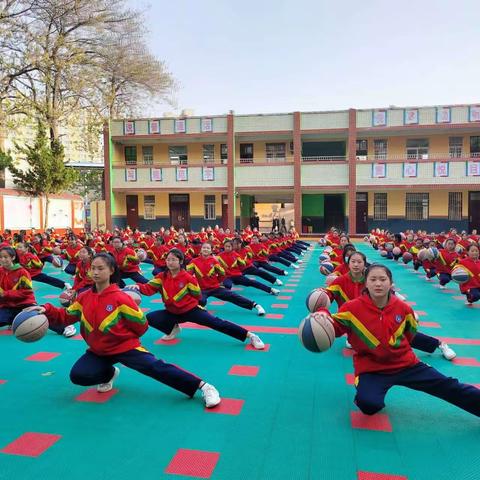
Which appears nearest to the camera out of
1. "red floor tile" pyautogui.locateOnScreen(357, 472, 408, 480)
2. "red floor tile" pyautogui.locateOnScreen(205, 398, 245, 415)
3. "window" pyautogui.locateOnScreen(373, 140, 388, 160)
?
"red floor tile" pyautogui.locateOnScreen(357, 472, 408, 480)

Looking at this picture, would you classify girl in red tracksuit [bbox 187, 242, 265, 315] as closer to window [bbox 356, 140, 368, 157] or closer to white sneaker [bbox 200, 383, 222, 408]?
white sneaker [bbox 200, 383, 222, 408]

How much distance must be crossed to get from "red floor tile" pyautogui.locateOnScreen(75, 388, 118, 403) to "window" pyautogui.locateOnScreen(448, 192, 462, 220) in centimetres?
2506

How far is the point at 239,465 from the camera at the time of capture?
295 cm

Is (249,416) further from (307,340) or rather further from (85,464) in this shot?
(85,464)

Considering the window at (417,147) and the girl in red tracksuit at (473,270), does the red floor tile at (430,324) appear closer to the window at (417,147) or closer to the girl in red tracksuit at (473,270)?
the girl in red tracksuit at (473,270)

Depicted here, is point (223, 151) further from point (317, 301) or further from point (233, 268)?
point (317, 301)

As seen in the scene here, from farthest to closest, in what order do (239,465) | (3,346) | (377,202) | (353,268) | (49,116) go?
(377,202)
(49,116)
(3,346)
(353,268)
(239,465)

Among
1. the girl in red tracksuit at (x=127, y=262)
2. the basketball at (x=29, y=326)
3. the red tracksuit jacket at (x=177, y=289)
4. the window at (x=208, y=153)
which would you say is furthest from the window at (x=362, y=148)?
the basketball at (x=29, y=326)

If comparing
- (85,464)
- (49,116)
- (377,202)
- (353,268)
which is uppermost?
(49,116)

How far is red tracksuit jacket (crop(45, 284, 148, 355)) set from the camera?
12.5 ft

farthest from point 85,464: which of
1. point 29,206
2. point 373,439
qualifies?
point 29,206

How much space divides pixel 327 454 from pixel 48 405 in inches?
99.8

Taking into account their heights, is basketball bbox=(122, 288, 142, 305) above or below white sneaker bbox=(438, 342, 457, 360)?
above

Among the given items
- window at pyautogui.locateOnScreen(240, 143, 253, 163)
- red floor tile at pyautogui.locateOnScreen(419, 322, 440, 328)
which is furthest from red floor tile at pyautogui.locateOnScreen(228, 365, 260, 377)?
window at pyautogui.locateOnScreen(240, 143, 253, 163)
